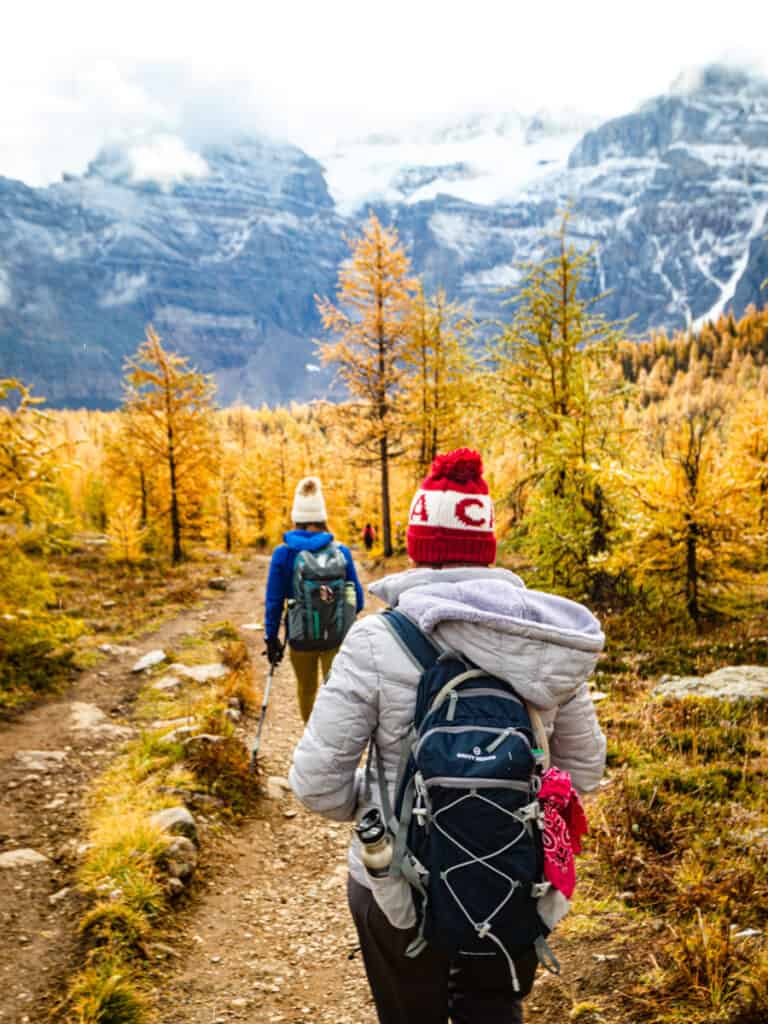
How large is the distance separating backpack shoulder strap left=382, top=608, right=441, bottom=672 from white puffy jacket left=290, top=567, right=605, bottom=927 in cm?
2

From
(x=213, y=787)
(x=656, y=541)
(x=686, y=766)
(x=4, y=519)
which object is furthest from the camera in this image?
(x=656, y=541)

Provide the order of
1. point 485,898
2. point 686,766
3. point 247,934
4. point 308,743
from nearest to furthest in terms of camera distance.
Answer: point 485,898
point 308,743
point 247,934
point 686,766

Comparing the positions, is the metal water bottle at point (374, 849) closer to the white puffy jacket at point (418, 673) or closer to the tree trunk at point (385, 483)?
the white puffy jacket at point (418, 673)

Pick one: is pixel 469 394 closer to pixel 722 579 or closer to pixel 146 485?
pixel 722 579

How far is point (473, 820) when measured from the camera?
2.06 meters

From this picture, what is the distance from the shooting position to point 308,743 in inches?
93.6

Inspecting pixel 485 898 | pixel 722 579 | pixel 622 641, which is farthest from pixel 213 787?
pixel 722 579

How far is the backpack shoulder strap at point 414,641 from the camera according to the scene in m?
2.24

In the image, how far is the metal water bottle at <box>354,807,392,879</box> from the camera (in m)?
2.12

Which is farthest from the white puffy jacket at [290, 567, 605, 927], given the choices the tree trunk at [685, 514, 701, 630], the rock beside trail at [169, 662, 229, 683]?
the tree trunk at [685, 514, 701, 630]

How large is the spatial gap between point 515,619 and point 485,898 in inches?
33.3

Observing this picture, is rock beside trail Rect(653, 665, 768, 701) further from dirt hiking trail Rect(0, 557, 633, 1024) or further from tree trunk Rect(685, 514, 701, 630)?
dirt hiking trail Rect(0, 557, 633, 1024)

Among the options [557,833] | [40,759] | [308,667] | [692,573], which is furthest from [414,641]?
[692,573]

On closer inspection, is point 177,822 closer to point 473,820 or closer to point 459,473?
point 473,820
